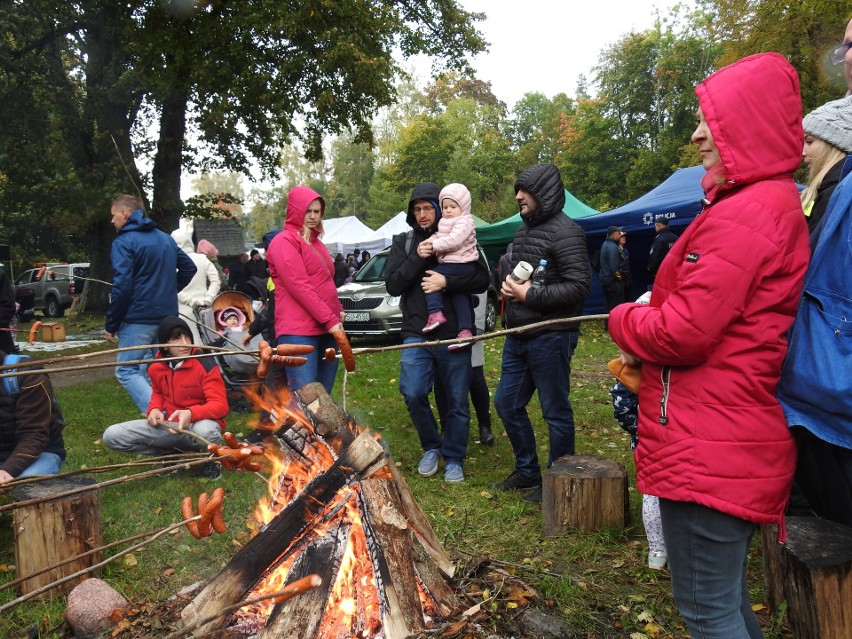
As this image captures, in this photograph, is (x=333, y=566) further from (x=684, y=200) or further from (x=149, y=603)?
(x=684, y=200)

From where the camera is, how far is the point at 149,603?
346cm

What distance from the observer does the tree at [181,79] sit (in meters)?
12.9

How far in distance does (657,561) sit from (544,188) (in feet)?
8.06

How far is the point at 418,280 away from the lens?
5305 millimetres

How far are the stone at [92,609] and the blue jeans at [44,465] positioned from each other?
118 centimetres

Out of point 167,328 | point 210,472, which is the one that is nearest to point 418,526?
point 210,472

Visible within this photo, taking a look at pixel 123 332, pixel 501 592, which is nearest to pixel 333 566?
pixel 501 592

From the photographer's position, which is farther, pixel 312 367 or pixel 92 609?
pixel 312 367

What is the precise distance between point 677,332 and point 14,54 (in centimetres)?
1805

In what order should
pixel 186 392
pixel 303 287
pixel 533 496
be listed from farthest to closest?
pixel 186 392
pixel 303 287
pixel 533 496

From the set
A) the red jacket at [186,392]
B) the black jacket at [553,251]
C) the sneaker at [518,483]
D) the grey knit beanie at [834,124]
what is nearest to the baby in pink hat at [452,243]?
the black jacket at [553,251]

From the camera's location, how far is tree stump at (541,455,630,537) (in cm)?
411

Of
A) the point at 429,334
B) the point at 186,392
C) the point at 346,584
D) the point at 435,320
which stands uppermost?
the point at 435,320

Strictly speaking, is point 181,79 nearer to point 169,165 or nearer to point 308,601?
point 169,165
